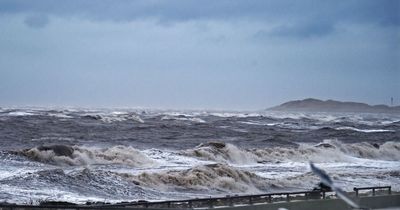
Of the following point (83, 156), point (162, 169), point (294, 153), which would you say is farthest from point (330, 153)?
point (162, 169)

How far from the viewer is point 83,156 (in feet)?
126

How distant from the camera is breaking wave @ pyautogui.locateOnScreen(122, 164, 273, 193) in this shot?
26406mm

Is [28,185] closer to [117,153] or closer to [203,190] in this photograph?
[203,190]

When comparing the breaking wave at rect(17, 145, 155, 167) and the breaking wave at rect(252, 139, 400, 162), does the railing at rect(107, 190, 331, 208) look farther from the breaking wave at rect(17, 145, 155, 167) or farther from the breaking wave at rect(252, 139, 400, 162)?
the breaking wave at rect(252, 139, 400, 162)

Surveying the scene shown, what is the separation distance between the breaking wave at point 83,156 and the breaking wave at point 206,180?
317 inches

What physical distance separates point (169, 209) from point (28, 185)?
13.4 meters

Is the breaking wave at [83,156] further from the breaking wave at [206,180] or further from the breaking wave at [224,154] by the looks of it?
the breaking wave at [206,180]

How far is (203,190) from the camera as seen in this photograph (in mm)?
25688

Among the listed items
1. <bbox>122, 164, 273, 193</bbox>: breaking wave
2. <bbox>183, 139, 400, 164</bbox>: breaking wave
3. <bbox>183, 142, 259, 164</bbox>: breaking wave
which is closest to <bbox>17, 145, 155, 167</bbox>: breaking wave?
<bbox>183, 142, 259, 164</bbox>: breaking wave

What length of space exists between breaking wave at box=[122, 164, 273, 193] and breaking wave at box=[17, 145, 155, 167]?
8.05 meters

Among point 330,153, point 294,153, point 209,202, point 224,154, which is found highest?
point 209,202

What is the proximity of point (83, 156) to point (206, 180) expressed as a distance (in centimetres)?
1310

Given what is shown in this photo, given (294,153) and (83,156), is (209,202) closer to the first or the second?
(83,156)

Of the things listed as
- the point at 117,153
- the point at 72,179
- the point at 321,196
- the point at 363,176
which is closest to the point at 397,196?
the point at 321,196
